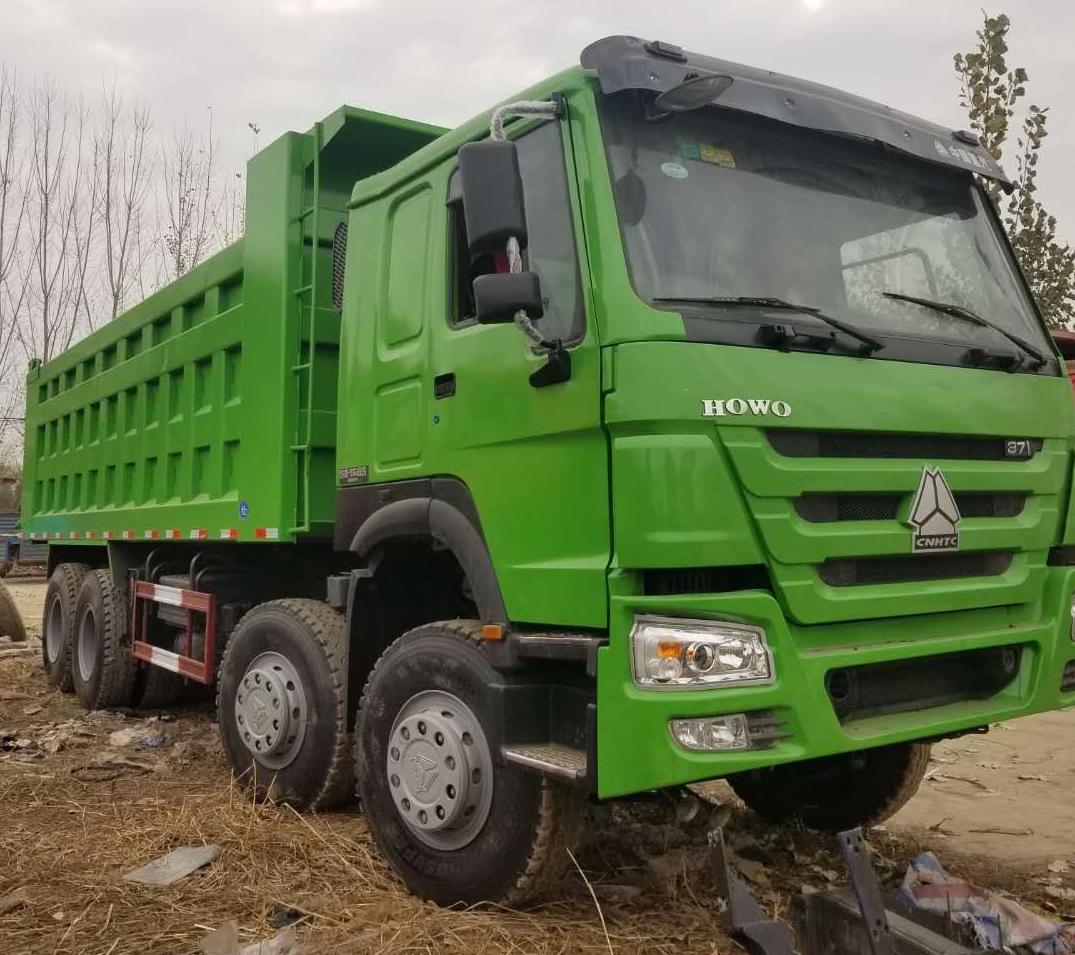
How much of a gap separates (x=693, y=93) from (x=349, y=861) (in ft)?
9.15

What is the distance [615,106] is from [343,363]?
1610mm

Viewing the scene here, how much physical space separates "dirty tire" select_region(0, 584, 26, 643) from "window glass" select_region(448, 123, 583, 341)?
8993mm

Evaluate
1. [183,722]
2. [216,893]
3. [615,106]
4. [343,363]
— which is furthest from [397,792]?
[183,722]

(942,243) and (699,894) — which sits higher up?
(942,243)

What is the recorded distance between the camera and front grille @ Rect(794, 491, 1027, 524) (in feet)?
A: 9.96

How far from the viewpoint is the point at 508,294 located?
305cm

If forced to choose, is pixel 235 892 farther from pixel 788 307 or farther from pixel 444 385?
pixel 788 307

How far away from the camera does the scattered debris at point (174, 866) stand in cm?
374

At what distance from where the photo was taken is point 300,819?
4.28 meters

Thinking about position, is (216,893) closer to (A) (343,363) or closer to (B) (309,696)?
(B) (309,696)

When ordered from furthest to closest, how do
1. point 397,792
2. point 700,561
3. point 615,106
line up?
point 397,792, point 615,106, point 700,561

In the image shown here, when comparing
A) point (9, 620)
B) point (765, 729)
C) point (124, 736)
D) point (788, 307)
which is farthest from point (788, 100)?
point (9, 620)

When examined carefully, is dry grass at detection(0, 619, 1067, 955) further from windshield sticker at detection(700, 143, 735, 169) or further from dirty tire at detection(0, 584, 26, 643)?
dirty tire at detection(0, 584, 26, 643)

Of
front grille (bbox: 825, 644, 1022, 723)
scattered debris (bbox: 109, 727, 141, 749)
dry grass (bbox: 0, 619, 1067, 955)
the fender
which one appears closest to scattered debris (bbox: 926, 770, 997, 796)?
dry grass (bbox: 0, 619, 1067, 955)
